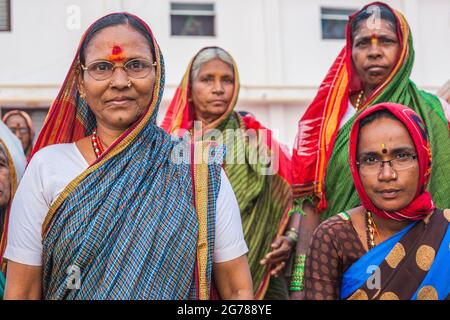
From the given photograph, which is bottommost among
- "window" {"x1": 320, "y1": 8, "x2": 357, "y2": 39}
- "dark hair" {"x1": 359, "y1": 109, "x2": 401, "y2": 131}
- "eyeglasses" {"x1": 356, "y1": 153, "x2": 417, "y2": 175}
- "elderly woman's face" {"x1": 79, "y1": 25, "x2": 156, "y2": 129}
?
"eyeglasses" {"x1": 356, "y1": 153, "x2": 417, "y2": 175}

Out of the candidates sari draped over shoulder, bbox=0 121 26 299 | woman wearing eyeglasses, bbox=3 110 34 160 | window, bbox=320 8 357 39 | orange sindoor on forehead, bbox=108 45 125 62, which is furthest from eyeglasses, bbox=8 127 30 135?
window, bbox=320 8 357 39

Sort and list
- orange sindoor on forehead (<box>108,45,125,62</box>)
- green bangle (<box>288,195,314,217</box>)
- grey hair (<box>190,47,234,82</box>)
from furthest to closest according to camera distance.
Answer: grey hair (<box>190,47,234,82</box>) → green bangle (<box>288,195,314,217</box>) → orange sindoor on forehead (<box>108,45,125,62</box>)

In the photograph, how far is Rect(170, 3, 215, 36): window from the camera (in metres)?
11.2

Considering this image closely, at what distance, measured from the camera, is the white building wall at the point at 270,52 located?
1070 centimetres

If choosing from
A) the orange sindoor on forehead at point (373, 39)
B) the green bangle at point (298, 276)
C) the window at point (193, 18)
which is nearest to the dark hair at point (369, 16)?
the orange sindoor on forehead at point (373, 39)

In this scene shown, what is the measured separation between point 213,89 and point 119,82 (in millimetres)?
2210

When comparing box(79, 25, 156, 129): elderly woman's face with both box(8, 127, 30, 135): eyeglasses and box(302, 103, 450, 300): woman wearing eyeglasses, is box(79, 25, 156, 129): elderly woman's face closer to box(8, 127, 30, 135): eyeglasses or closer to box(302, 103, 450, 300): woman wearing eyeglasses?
box(302, 103, 450, 300): woman wearing eyeglasses

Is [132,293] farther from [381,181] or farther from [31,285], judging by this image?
[381,181]

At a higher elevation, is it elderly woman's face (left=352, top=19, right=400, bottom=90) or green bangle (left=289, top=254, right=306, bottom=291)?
elderly woman's face (left=352, top=19, right=400, bottom=90)

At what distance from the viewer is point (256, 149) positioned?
4707 millimetres

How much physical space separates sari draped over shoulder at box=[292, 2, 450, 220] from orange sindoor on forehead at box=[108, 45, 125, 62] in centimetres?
162

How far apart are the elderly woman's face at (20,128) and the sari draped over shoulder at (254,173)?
1922mm

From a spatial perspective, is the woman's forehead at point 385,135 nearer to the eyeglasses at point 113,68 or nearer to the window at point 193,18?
the eyeglasses at point 113,68
